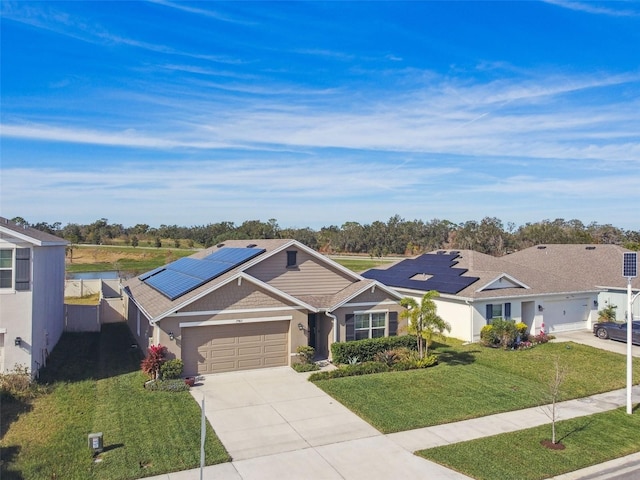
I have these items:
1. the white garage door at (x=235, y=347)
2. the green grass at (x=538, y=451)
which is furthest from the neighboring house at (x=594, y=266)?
the white garage door at (x=235, y=347)

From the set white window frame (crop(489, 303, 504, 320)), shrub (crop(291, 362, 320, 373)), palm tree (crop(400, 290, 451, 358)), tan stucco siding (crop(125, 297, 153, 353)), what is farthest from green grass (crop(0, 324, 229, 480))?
white window frame (crop(489, 303, 504, 320))

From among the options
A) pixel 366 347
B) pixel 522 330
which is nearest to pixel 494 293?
pixel 522 330

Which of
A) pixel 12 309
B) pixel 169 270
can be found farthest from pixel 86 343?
pixel 12 309

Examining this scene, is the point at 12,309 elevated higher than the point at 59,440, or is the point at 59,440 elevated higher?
the point at 12,309

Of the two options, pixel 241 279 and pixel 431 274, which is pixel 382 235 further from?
pixel 241 279

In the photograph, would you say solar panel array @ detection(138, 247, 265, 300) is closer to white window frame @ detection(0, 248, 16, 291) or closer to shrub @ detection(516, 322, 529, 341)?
white window frame @ detection(0, 248, 16, 291)

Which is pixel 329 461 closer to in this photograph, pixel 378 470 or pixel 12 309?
pixel 378 470
